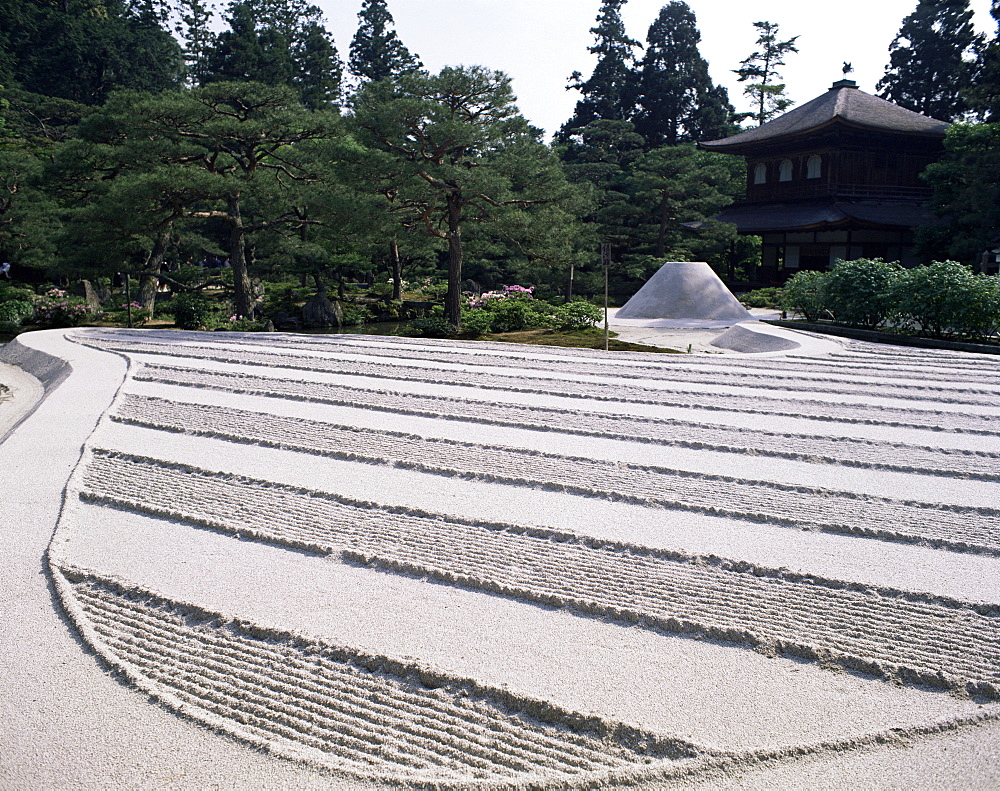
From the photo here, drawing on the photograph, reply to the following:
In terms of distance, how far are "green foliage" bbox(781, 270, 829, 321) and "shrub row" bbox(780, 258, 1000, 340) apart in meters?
0.04

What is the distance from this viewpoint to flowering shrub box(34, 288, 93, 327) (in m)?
14.3

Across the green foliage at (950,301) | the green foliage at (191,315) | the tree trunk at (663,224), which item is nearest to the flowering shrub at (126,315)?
the green foliage at (191,315)

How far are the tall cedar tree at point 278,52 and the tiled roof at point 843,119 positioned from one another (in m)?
17.5

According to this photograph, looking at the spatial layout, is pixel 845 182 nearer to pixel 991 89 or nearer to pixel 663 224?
pixel 991 89

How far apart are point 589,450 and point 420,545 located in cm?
168

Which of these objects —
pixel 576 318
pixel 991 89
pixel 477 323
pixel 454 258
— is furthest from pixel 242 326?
pixel 991 89

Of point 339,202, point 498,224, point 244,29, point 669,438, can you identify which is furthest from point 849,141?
point 244,29

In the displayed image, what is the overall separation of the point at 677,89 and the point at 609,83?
3.04 metres

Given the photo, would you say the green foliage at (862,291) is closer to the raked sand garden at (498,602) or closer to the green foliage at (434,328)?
the green foliage at (434,328)

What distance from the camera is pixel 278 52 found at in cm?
3034

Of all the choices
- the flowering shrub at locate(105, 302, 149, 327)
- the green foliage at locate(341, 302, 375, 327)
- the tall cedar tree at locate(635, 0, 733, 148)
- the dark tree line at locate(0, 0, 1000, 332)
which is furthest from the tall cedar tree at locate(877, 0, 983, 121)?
the flowering shrub at locate(105, 302, 149, 327)

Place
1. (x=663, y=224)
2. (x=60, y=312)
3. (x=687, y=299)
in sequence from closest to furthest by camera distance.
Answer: (x=60, y=312) → (x=687, y=299) → (x=663, y=224)

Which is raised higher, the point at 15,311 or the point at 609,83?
the point at 609,83

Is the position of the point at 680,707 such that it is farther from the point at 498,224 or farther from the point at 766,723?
the point at 498,224
